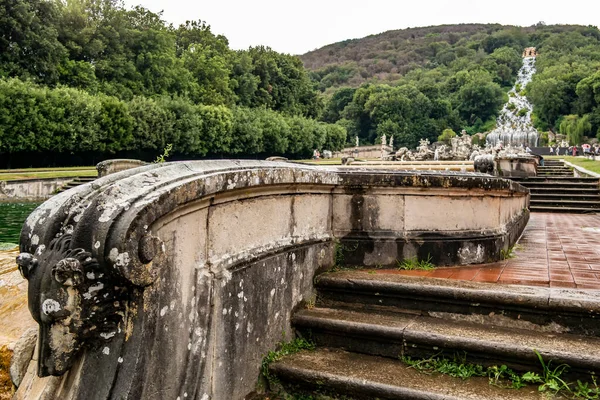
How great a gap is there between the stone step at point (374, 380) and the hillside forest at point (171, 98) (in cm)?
2987

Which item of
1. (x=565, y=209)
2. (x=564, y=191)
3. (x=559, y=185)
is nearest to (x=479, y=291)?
(x=565, y=209)

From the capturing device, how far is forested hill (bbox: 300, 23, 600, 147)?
88000 millimetres

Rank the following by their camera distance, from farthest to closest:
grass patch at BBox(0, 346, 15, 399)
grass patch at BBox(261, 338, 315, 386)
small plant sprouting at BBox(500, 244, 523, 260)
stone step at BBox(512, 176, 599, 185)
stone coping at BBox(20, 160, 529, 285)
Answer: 1. stone step at BBox(512, 176, 599, 185)
2. small plant sprouting at BBox(500, 244, 523, 260)
3. grass patch at BBox(261, 338, 315, 386)
4. grass patch at BBox(0, 346, 15, 399)
5. stone coping at BBox(20, 160, 529, 285)

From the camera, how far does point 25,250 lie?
209cm

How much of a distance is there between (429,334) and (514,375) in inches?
19.6

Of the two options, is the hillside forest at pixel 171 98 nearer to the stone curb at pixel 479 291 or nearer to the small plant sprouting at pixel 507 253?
the small plant sprouting at pixel 507 253

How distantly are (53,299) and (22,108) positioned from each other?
1222 inches

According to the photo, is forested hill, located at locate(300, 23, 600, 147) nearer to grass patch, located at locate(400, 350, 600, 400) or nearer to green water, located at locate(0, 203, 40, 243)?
green water, located at locate(0, 203, 40, 243)

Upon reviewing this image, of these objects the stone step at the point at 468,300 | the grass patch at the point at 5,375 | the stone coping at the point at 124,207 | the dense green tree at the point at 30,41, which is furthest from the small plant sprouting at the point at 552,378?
the dense green tree at the point at 30,41

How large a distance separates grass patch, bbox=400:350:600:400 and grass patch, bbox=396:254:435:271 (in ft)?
4.13

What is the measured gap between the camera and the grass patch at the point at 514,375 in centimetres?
267

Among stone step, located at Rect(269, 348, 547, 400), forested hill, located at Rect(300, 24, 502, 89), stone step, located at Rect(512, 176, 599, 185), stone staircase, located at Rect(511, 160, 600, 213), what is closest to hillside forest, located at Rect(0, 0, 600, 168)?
stone step, located at Rect(512, 176, 599, 185)

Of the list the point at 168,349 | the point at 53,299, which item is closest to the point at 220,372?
the point at 168,349

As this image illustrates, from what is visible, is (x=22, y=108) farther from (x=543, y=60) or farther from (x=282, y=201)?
(x=543, y=60)
